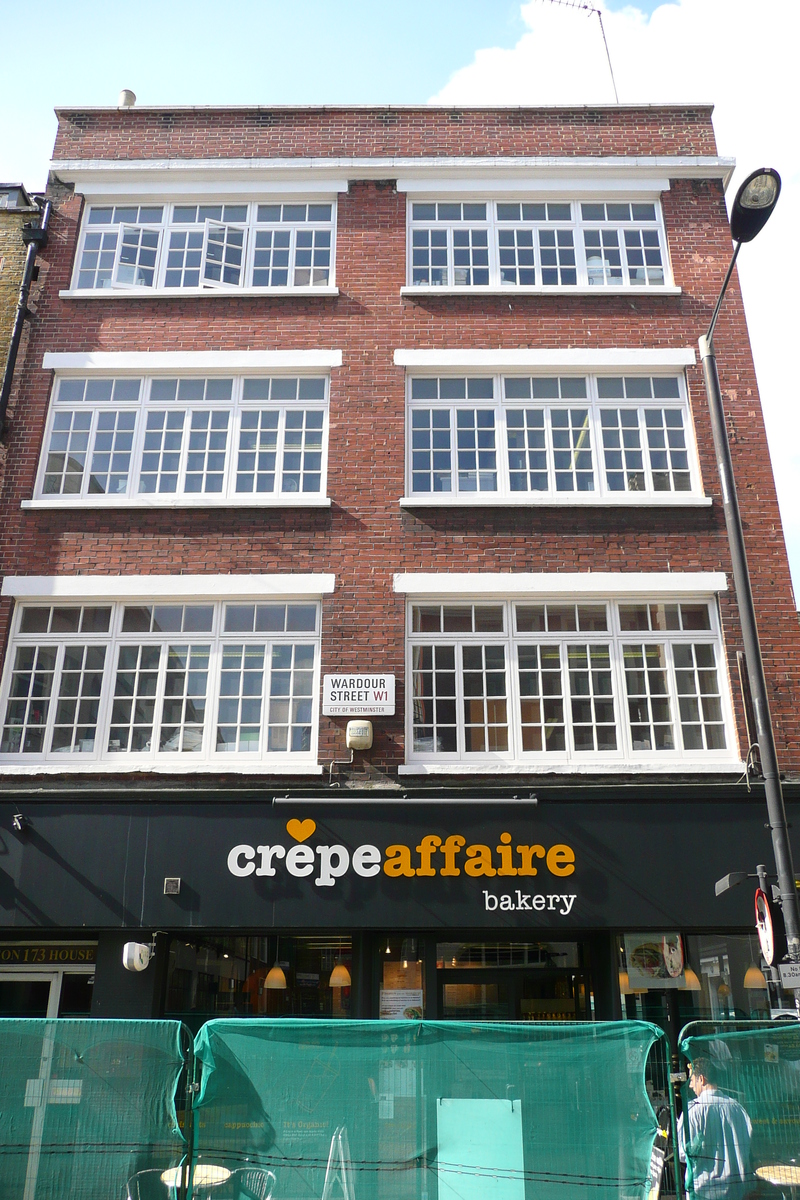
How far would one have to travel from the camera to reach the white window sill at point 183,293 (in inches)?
527

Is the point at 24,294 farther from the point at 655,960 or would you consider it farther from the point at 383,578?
the point at 655,960

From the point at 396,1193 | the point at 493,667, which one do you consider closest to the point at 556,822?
the point at 493,667

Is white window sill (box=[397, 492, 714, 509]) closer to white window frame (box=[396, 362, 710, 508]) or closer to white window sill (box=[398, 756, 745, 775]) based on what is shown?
white window frame (box=[396, 362, 710, 508])

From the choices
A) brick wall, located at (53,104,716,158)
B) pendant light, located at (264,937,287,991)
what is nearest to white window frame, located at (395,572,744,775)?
pendant light, located at (264,937,287,991)

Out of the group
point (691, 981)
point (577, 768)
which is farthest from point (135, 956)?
point (691, 981)

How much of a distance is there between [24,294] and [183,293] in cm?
233

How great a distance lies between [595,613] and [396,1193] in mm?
7396

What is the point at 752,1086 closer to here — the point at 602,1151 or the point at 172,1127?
the point at 602,1151

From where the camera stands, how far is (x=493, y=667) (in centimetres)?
1191

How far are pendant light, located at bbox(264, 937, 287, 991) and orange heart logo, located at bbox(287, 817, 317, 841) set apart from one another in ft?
5.02

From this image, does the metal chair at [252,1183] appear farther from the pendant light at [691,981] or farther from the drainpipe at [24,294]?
the drainpipe at [24,294]

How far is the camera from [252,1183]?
6520 mm

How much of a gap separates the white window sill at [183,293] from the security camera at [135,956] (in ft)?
29.2

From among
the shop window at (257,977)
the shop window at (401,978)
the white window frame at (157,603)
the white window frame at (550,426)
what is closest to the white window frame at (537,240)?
the white window frame at (550,426)
